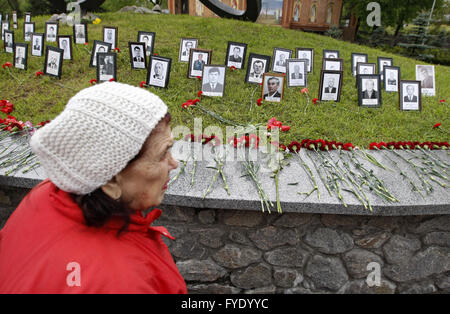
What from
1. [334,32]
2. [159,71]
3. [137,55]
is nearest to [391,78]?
[159,71]

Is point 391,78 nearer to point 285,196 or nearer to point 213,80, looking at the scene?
point 213,80

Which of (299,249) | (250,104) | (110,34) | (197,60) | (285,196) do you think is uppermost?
(110,34)

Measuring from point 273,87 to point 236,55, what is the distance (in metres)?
1.27

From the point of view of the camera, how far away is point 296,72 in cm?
421

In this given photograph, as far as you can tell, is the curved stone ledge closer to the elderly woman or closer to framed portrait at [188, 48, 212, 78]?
the elderly woman

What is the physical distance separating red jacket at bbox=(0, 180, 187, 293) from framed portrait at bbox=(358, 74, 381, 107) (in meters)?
3.59

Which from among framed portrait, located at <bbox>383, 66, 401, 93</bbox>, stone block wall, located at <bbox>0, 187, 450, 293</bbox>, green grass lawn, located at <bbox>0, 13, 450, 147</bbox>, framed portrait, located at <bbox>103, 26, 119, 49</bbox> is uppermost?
framed portrait, located at <bbox>103, 26, 119, 49</bbox>

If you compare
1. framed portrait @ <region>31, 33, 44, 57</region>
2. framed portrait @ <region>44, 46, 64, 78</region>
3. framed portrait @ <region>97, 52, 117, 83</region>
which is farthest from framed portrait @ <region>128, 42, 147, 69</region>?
framed portrait @ <region>31, 33, 44, 57</region>

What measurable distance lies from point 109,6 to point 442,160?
1871cm

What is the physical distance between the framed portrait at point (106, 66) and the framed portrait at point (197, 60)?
971 millimetres

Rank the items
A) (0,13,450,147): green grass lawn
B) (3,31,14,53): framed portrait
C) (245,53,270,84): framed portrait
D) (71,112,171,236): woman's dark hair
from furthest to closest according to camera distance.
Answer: (3,31,14,53): framed portrait < (245,53,270,84): framed portrait < (0,13,450,147): green grass lawn < (71,112,171,236): woman's dark hair

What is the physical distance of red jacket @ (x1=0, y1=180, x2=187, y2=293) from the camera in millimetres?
874
